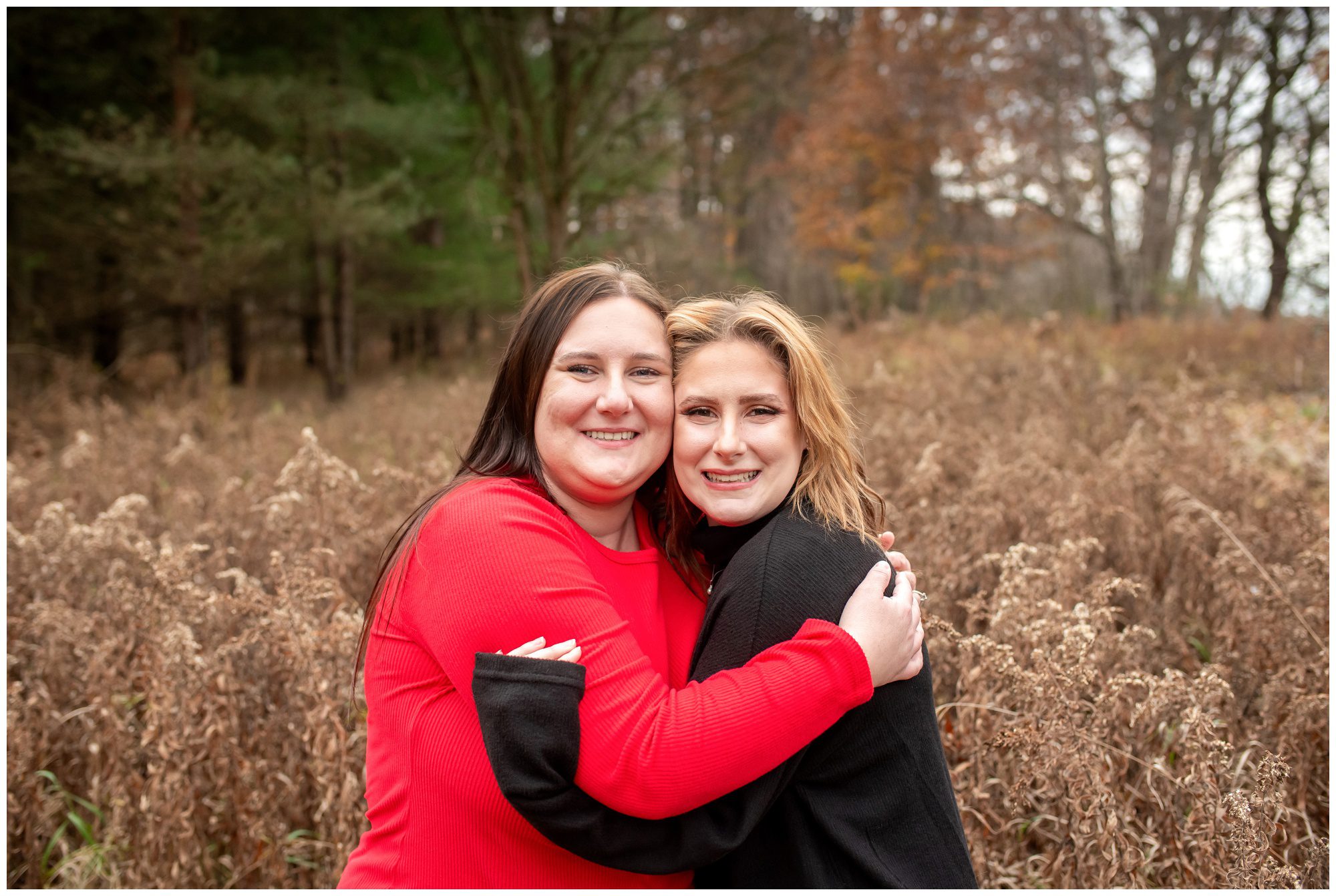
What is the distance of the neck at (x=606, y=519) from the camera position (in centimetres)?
201

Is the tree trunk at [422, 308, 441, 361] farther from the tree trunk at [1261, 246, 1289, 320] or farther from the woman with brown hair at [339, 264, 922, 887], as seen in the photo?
the woman with brown hair at [339, 264, 922, 887]

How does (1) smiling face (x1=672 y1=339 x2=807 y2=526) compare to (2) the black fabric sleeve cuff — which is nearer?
(2) the black fabric sleeve cuff

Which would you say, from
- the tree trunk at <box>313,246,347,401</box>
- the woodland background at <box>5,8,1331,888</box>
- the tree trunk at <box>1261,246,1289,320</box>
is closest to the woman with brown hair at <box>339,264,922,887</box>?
the woodland background at <box>5,8,1331,888</box>

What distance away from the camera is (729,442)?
1.86 m

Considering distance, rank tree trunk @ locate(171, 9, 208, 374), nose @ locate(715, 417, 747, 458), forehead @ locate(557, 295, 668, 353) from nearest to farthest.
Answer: nose @ locate(715, 417, 747, 458)
forehead @ locate(557, 295, 668, 353)
tree trunk @ locate(171, 9, 208, 374)

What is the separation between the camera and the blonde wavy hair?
1.88 meters

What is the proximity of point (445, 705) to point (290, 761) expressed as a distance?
141 centimetres

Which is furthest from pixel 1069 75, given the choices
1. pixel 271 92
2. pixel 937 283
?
pixel 271 92

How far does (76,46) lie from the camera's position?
12.6 metres

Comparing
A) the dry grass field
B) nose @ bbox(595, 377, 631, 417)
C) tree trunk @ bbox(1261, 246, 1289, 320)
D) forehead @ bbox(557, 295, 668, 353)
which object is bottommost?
the dry grass field

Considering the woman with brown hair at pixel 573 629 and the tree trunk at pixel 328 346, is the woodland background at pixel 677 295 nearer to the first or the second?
the tree trunk at pixel 328 346

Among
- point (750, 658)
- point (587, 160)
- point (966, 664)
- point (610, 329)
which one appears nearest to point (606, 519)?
point (610, 329)

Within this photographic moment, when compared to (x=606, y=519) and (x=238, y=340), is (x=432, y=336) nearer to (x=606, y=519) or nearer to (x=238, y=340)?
(x=238, y=340)

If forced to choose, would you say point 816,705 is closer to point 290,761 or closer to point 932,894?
point 932,894
